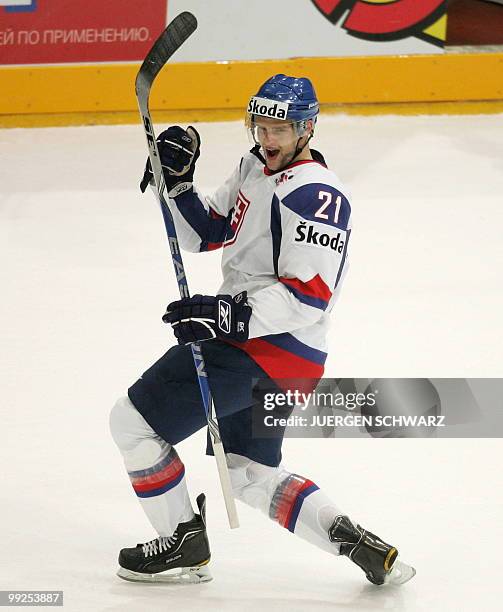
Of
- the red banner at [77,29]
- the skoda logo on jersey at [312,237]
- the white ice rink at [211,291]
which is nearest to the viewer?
the skoda logo on jersey at [312,237]

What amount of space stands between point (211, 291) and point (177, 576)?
173cm

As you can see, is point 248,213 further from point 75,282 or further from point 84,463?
point 75,282

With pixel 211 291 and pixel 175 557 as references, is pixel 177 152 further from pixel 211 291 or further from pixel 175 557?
pixel 211 291

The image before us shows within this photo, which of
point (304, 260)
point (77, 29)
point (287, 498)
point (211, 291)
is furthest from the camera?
point (77, 29)

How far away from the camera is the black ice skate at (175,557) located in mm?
2795

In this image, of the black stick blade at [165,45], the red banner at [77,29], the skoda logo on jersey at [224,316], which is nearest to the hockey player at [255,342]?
the skoda logo on jersey at [224,316]

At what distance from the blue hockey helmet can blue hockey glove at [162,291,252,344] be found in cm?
41

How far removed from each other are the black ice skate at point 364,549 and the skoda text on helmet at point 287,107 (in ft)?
2.76

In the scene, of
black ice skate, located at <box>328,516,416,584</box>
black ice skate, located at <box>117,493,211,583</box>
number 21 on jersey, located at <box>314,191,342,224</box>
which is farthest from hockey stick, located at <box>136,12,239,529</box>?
number 21 on jersey, located at <box>314,191,342,224</box>

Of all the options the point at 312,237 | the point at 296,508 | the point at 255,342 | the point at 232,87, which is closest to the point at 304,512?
the point at 296,508

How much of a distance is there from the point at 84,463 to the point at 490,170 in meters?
2.82

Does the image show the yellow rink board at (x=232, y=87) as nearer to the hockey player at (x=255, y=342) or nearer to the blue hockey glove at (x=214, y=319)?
the hockey player at (x=255, y=342)

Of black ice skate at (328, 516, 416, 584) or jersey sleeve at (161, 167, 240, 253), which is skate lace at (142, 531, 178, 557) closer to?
black ice skate at (328, 516, 416, 584)

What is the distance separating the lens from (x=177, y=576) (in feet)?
9.37
